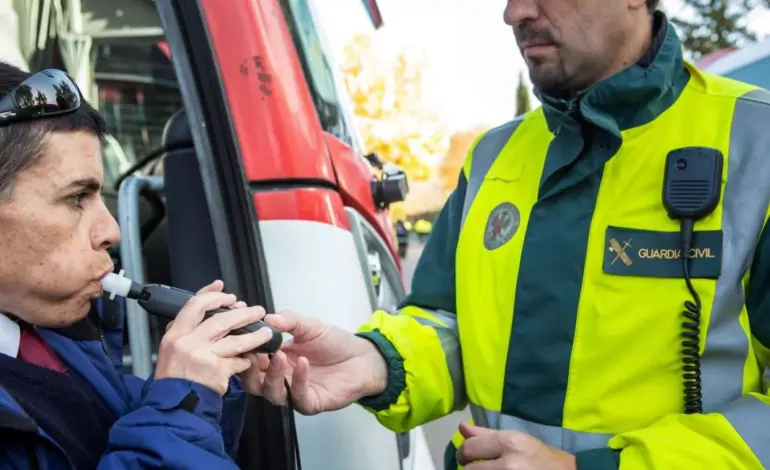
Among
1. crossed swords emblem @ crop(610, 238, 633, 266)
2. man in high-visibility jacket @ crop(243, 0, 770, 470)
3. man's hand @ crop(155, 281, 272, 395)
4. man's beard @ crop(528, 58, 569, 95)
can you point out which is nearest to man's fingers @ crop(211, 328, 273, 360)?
man's hand @ crop(155, 281, 272, 395)

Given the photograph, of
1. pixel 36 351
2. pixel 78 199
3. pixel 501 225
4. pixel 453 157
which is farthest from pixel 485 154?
pixel 453 157

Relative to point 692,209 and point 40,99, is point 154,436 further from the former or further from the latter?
point 692,209

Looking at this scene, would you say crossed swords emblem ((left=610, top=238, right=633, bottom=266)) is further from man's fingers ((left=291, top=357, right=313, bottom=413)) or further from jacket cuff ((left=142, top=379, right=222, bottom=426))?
jacket cuff ((left=142, top=379, right=222, bottom=426))

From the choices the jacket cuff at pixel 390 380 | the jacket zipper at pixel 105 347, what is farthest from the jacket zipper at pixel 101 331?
the jacket cuff at pixel 390 380

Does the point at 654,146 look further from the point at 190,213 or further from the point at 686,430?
the point at 190,213

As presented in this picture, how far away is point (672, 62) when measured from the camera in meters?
1.32

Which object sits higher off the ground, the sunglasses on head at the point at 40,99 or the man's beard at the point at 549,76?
the sunglasses on head at the point at 40,99

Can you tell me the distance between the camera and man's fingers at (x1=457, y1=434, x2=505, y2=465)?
1231mm

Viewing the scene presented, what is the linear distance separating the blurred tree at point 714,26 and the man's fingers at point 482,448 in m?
25.2

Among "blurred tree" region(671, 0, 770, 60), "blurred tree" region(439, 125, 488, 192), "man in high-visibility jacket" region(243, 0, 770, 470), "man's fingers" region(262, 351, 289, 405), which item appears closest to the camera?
"man in high-visibility jacket" region(243, 0, 770, 470)

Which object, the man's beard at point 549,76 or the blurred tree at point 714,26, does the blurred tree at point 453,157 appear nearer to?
the blurred tree at point 714,26

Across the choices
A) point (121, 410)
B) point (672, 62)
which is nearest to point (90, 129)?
point (121, 410)

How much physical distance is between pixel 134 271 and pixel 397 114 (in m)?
16.3

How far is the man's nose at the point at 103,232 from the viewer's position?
1143 mm
